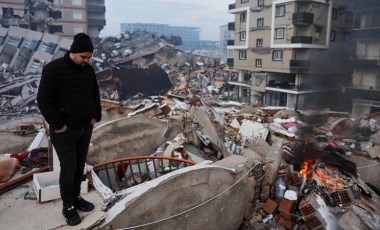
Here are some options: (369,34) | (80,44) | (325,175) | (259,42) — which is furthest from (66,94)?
(259,42)

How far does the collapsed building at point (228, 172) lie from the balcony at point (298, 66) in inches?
473

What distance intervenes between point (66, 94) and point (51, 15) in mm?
41628

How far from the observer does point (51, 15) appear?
3934cm

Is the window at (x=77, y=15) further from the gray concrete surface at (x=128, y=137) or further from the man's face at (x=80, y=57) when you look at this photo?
the man's face at (x=80, y=57)

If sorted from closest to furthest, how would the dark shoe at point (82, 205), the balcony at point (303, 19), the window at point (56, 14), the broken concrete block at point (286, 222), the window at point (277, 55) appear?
1. the dark shoe at point (82, 205)
2. the broken concrete block at point (286, 222)
3. the balcony at point (303, 19)
4. the window at point (277, 55)
5. the window at point (56, 14)

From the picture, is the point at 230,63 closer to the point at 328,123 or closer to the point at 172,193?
the point at 328,123

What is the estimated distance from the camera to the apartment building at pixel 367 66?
19.1 m

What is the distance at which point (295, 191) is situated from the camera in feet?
19.4

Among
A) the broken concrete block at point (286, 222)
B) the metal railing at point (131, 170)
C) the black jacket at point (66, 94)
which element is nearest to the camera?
the black jacket at point (66, 94)

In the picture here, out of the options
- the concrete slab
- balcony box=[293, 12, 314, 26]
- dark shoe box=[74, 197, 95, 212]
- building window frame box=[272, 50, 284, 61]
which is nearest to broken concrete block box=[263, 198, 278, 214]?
the concrete slab

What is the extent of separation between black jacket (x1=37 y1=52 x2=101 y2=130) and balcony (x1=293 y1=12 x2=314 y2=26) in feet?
77.7

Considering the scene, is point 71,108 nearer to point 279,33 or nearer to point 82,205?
point 82,205

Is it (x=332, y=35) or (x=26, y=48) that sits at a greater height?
(x=332, y=35)

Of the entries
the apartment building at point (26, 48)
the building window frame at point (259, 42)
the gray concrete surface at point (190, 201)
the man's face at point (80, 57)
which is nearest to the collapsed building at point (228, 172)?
the gray concrete surface at point (190, 201)
